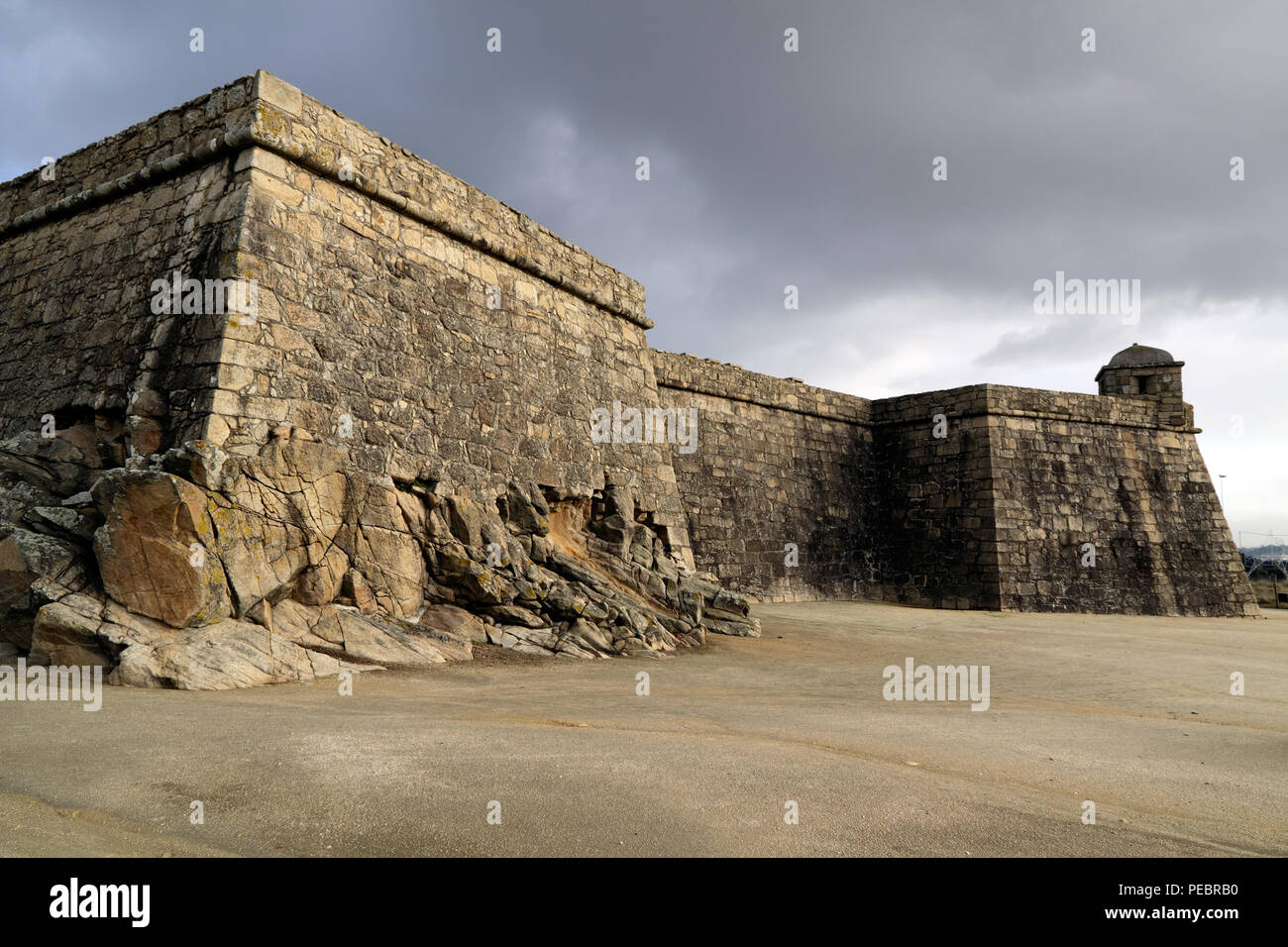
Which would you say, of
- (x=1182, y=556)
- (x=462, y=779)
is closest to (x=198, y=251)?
(x=462, y=779)

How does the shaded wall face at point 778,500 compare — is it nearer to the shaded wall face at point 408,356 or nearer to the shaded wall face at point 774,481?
the shaded wall face at point 774,481

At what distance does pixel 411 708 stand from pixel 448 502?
12.5 feet

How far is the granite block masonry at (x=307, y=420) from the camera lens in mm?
→ 6434

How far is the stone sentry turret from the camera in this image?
67.8 feet

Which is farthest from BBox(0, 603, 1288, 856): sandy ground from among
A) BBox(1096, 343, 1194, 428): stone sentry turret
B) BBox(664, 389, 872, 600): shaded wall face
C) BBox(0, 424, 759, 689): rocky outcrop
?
BBox(1096, 343, 1194, 428): stone sentry turret

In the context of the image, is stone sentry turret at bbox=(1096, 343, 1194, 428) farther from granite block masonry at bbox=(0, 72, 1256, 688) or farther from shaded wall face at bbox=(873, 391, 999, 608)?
granite block masonry at bbox=(0, 72, 1256, 688)

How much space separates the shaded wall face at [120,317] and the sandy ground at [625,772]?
3.83 meters

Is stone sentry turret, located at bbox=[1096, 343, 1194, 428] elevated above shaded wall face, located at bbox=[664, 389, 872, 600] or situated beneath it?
elevated above

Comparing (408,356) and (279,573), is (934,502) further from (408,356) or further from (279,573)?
(279,573)

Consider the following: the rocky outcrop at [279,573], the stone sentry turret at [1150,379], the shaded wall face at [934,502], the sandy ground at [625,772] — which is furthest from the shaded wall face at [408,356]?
the stone sentry turret at [1150,379]

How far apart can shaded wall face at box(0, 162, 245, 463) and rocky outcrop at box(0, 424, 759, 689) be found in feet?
2.05

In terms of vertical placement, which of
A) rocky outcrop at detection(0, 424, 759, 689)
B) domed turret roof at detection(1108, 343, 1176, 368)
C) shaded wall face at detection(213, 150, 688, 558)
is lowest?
rocky outcrop at detection(0, 424, 759, 689)

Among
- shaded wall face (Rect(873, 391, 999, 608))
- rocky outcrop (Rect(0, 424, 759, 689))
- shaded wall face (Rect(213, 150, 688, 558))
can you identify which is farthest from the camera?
shaded wall face (Rect(873, 391, 999, 608))

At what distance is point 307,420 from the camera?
837cm
